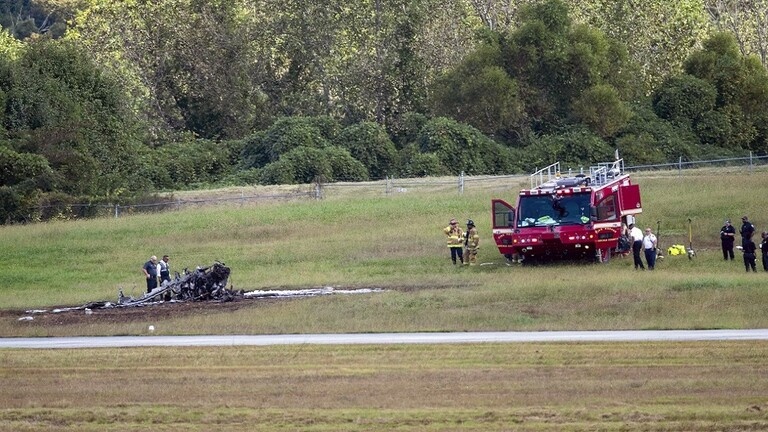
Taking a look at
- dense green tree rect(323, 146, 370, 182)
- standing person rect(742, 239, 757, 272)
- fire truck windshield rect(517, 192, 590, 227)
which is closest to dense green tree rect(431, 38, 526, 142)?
dense green tree rect(323, 146, 370, 182)

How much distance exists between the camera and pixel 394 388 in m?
20.3

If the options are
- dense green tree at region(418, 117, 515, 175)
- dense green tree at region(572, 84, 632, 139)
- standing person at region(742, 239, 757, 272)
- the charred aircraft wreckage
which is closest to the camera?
the charred aircraft wreckage

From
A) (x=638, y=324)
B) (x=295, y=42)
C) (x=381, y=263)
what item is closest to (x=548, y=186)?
(x=381, y=263)

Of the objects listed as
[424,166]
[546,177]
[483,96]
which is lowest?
[546,177]

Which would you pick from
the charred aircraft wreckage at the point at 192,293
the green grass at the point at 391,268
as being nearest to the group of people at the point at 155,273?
the green grass at the point at 391,268

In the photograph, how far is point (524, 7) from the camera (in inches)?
2854

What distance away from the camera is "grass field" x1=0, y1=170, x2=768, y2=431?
60.2 ft

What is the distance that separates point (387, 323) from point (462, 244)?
39.1 ft

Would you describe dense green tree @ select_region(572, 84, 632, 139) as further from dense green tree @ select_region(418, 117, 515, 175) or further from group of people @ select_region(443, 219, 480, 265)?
group of people @ select_region(443, 219, 480, 265)

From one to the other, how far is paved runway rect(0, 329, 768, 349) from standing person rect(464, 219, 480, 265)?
12516 mm

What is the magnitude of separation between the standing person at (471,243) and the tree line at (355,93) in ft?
76.4

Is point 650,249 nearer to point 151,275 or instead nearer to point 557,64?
point 151,275

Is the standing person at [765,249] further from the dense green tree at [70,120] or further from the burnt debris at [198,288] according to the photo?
the dense green tree at [70,120]

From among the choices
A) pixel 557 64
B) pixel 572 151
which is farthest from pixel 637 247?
pixel 557 64
